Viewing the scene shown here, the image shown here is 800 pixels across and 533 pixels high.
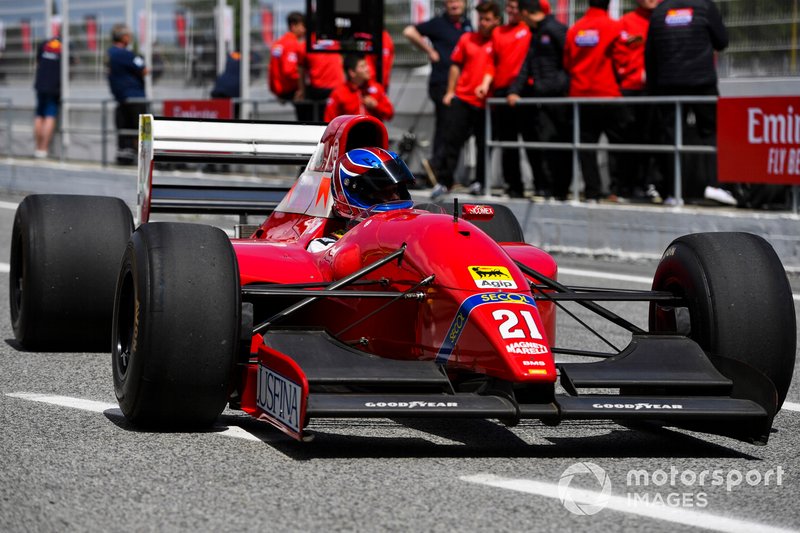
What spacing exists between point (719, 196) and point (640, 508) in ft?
30.5

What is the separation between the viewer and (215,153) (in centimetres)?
939

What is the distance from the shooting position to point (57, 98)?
2345cm

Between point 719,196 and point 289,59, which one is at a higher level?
point 289,59

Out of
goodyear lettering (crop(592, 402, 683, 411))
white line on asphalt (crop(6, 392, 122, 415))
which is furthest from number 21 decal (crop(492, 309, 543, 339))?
white line on asphalt (crop(6, 392, 122, 415))

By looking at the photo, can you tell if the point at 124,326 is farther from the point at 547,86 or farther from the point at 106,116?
the point at 106,116

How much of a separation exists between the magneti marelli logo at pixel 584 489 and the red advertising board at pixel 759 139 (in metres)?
6.80

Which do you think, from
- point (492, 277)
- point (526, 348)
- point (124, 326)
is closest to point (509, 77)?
point (124, 326)

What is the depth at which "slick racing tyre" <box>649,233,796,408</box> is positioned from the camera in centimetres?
605

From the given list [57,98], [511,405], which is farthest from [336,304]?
[57,98]

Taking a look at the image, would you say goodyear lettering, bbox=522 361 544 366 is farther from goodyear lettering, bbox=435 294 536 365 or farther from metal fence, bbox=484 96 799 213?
metal fence, bbox=484 96 799 213

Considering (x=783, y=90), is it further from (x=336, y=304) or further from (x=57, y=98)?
(x=57, y=98)

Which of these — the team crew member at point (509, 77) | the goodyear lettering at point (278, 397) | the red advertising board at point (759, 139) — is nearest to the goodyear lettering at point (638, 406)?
the goodyear lettering at point (278, 397)

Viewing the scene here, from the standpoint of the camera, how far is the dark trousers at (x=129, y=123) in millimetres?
20781

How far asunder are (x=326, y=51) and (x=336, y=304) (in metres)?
9.47
